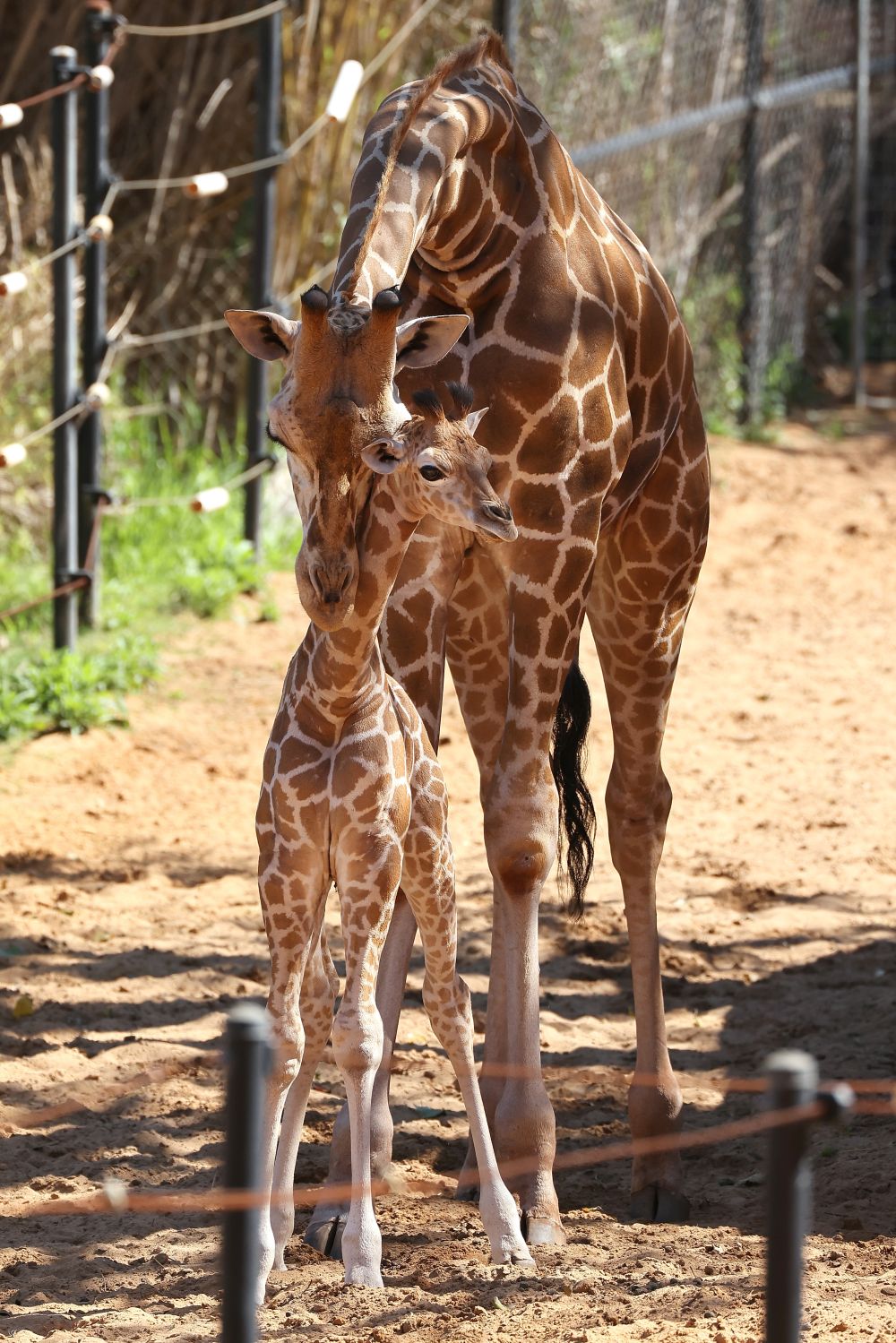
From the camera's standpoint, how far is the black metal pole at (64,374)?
24.6ft

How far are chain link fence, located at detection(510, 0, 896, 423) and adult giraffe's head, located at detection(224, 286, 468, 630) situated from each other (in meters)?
7.45

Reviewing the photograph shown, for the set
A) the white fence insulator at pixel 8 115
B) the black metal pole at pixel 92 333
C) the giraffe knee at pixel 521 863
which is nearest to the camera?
the giraffe knee at pixel 521 863

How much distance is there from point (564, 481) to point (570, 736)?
99 cm

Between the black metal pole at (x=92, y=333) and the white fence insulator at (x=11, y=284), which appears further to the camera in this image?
the black metal pole at (x=92, y=333)

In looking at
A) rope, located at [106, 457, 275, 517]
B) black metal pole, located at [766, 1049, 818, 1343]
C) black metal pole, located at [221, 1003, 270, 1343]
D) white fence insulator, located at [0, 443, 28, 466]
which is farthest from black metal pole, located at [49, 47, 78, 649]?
black metal pole, located at [766, 1049, 818, 1343]

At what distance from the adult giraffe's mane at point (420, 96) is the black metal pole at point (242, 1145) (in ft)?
6.01

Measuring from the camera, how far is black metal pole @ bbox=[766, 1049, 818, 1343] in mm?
1838

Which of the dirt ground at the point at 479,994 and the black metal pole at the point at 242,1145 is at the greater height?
the black metal pole at the point at 242,1145

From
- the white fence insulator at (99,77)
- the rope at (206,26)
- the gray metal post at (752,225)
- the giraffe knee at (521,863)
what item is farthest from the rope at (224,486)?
the gray metal post at (752,225)

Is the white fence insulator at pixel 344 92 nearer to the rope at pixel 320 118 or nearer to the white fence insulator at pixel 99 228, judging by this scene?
the white fence insulator at pixel 99 228

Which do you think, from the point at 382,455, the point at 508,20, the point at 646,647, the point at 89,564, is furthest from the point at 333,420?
the point at 508,20

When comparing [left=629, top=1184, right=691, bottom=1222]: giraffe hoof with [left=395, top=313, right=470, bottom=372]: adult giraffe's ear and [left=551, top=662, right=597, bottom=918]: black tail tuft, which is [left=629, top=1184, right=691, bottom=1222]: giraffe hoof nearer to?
[left=551, top=662, right=597, bottom=918]: black tail tuft

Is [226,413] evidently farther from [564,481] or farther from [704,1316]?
[704,1316]

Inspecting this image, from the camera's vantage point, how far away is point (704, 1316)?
3.38 meters
